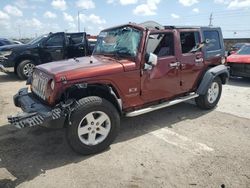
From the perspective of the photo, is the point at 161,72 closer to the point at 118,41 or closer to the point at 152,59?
the point at 152,59

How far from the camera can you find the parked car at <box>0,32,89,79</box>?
10547 millimetres

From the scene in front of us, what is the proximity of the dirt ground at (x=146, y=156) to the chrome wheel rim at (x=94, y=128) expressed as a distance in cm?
26

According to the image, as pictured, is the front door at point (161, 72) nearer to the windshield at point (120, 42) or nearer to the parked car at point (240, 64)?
the windshield at point (120, 42)

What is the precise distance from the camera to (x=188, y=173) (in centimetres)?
366

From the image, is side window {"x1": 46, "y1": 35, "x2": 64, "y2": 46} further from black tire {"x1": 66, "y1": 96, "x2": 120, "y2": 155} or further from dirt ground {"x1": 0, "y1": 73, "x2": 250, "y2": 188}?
black tire {"x1": 66, "y1": 96, "x2": 120, "y2": 155}

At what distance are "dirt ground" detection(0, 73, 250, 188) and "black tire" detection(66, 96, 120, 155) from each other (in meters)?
0.15

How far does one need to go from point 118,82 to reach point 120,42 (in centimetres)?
97

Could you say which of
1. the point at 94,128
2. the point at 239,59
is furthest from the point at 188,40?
the point at 239,59

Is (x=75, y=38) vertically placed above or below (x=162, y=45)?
above

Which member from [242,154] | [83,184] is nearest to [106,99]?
[83,184]

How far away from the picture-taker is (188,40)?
230 inches

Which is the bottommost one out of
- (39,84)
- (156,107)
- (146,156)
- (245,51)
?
(146,156)

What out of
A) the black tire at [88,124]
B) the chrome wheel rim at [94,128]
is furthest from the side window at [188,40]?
the chrome wheel rim at [94,128]

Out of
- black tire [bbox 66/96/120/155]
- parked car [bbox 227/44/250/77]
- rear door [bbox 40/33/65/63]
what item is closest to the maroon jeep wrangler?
black tire [bbox 66/96/120/155]
